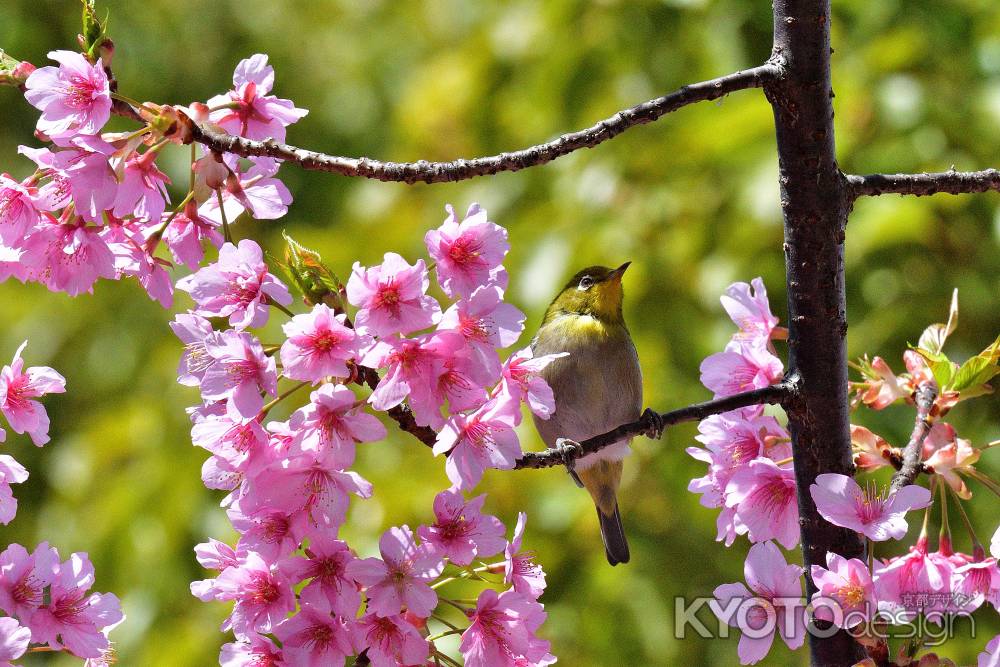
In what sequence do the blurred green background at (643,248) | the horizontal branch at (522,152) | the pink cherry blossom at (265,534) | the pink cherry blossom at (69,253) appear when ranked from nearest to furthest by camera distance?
the horizontal branch at (522,152)
the pink cherry blossom at (265,534)
the pink cherry blossom at (69,253)
the blurred green background at (643,248)

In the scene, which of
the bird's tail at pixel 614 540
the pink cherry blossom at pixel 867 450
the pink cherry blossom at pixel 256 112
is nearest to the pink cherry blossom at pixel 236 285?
the pink cherry blossom at pixel 256 112

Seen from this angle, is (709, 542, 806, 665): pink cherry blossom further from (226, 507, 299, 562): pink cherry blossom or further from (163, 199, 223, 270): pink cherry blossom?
(163, 199, 223, 270): pink cherry blossom

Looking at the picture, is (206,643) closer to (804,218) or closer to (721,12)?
(721,12)

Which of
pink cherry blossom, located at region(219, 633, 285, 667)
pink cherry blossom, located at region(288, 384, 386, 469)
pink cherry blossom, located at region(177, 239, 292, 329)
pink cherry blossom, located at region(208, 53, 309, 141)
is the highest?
pink cherry blossom, located at region(208, 53, 309, 141)

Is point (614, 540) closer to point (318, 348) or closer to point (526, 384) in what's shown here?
point (526, 384)

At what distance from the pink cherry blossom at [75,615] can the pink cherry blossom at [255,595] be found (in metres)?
0.20

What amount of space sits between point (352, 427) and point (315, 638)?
0.24 m

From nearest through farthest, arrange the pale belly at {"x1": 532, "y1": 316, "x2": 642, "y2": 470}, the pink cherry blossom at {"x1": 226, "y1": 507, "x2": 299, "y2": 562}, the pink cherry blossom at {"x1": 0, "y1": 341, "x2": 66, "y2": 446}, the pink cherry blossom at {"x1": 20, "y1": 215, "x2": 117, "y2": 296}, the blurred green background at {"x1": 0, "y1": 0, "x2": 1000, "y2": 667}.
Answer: the pink cherry blossom at {"x1": 226, "y1": 507, "x2": 299, "y2": 562} < the pink cherry blossom at {"x1": 20, "y1": 215, "x2": 117, "y2": 296} < the pink cherry blossom at {"x1": 0, "y1": 341, "x2": 66, "y2": 446} < the pale belly at {"x1": 532, "y1": 316, "x2": 642, "y2": 470} < the blurred green background at {"x1": 0, "y1": 0, "x2": 1000, "y2": 667}

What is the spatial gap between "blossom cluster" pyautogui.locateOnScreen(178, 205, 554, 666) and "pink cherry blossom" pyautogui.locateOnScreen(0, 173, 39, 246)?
8.9 inches

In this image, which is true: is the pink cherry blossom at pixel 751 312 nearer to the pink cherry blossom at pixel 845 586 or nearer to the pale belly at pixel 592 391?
the pink cherry blossom at pixel 845 586

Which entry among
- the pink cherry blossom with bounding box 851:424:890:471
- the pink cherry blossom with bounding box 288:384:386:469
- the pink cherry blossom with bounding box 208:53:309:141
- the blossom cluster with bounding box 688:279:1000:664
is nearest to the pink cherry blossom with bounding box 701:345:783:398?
the blossom cluster with bounding box 688:279:1000:664

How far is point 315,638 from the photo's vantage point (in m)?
1.20

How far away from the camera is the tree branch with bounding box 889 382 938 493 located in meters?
1.25

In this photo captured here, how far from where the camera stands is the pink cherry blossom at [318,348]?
1121 mm
